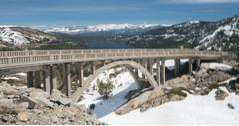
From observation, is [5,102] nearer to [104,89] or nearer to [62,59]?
[62,59]

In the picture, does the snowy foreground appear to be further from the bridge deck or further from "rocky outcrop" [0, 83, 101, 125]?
"rocky outcrop" [0, 83, 101, 125]

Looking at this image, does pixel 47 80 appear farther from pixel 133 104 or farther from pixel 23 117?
pixel 133 104

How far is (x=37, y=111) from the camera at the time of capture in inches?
1048

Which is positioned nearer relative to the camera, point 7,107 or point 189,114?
point 7,107

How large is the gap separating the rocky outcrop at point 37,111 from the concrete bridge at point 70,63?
13488mm

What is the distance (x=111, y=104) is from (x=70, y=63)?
1388 inches

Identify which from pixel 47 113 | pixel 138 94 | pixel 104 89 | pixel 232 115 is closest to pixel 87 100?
pixel 104 89

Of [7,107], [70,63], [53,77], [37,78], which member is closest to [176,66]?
[70,63]

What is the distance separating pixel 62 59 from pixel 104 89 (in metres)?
44.6

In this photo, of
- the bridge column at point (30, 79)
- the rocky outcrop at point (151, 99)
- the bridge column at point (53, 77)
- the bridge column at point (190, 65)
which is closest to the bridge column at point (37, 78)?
the bridge column at point (30, 79)

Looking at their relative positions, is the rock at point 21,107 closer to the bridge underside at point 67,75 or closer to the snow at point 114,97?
the bridge underside at point 67,75

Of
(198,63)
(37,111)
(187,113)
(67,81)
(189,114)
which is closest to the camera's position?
(37,111)

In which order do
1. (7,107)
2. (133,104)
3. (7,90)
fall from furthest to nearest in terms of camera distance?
1. (133,104)
2. (7,90)
3. (7,107)

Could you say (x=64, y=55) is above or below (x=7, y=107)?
above
